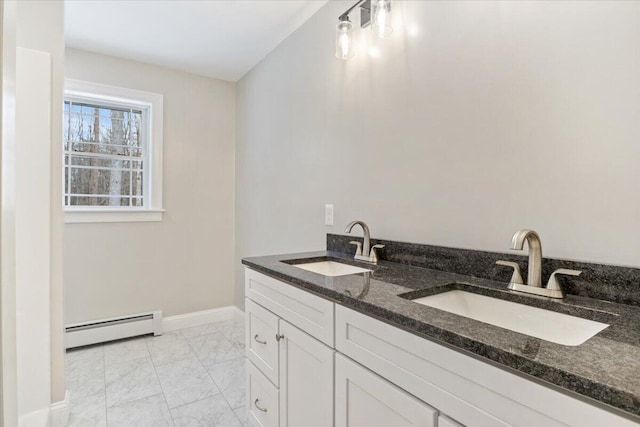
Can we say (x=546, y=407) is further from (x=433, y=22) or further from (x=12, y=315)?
(x=433, y=22)

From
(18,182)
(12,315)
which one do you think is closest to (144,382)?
(18,182)

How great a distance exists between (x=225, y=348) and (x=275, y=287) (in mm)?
1720

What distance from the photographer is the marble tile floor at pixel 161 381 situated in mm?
1854

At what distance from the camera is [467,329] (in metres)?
0.70

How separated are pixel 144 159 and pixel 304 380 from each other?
2784mm

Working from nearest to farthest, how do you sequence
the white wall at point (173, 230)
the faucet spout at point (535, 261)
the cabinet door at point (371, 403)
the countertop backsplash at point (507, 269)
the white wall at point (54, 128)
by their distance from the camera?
the cabinet door at point (371, 403), the countertop backsplash at point (507, 269), the faucet spout at point (535, 261), the white wall at point (54, 128), the white wall at point (173, 230)

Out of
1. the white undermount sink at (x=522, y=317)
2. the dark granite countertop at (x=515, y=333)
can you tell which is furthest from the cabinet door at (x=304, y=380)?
the white undermount sink at (x=522, y=317)

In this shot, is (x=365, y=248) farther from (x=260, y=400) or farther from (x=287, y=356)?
(x=260, y=400)

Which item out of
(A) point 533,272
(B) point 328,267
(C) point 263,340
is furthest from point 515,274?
(C) point 263,340

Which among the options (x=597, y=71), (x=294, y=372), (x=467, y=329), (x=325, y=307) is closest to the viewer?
(x=467, y=329)

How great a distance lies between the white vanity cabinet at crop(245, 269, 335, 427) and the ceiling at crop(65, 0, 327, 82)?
1801 mm

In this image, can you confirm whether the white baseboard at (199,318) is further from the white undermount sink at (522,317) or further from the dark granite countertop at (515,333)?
the white undermount sink at (522,317)

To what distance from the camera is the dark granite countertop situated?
1.66 feet

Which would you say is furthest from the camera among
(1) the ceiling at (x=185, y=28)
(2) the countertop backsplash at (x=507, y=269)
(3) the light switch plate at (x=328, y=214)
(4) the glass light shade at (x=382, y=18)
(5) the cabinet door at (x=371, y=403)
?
(1) the ceiling at (x=185, y=28)
